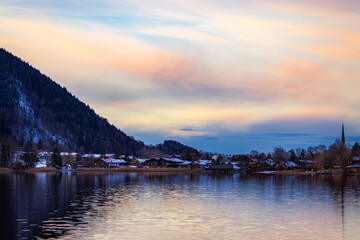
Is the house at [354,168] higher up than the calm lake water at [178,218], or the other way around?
the calm lake water at [178,218]

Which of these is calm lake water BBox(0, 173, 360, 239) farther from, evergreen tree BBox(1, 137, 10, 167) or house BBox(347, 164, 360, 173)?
evergreen tree BBox(1, 137, 10, 167)

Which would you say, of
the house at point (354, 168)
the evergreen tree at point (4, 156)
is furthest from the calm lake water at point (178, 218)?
the evergreen tree at point (4, 156)

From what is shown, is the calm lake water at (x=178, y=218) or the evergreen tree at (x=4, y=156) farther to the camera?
the evergreen tree at (x=4, y=156)

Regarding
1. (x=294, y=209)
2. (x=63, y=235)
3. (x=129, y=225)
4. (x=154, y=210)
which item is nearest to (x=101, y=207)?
(x=154, y=210)

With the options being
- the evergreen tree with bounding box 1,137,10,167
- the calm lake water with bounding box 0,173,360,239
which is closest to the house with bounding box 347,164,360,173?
the calm lake water with bounding box 0,173,360,239

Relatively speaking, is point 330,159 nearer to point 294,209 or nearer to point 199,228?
point 294,209


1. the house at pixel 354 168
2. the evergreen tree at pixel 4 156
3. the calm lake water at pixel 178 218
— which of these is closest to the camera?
the calm lake water at pixel 178 218

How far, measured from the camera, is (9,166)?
615ft

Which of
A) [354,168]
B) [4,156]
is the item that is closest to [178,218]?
[354,168]

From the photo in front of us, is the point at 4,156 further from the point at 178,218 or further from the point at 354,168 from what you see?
the point at 178,218

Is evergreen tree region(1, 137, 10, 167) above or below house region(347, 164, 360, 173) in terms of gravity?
above

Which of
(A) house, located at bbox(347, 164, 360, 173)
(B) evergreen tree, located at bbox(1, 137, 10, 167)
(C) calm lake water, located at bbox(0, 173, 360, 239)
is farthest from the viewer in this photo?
(B) evergreen tree, located at bbox(1, 137, 10, 167)

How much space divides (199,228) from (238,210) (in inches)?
418

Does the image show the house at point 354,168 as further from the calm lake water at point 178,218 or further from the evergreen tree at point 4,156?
the evergreen tree at point 4,156
